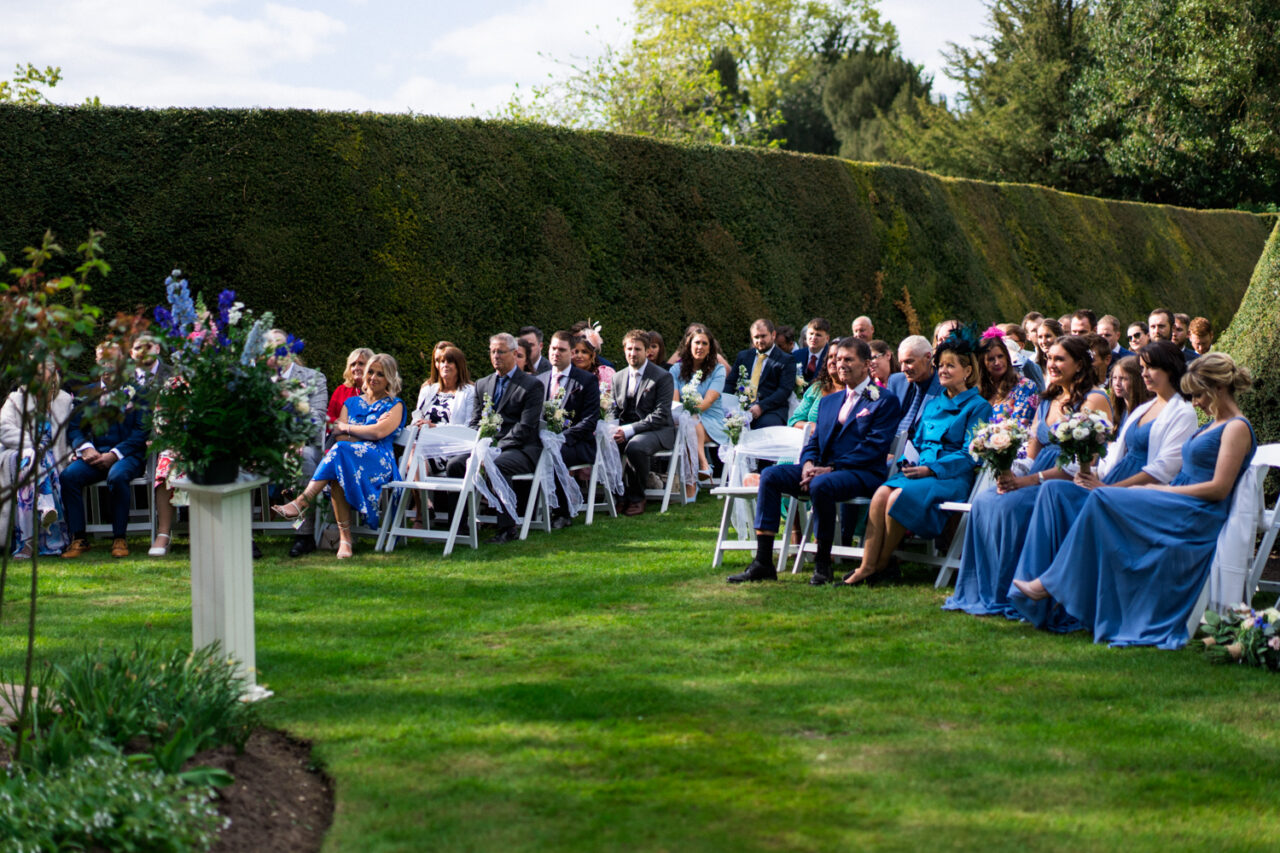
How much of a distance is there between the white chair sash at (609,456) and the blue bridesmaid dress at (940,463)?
Answer: 366cm

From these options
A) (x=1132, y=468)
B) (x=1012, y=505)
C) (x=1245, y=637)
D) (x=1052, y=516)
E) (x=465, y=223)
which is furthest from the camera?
(x=465, y=223)

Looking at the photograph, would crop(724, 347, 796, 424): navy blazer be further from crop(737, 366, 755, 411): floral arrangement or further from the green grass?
the green grass

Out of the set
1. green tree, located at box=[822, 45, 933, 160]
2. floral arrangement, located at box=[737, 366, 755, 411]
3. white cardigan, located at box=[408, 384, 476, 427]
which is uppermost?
green tree, located at box=[822, 45, 933, 160]

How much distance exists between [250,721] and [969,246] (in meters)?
20.2

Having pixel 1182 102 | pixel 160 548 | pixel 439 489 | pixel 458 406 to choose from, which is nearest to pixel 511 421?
pixel 458 406

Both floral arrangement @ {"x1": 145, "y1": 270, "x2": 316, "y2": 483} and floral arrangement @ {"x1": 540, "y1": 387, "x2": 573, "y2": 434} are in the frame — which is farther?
floral arrangement @ {"x1": 540, "y1": 387, "x2": 573, "y2": 434}

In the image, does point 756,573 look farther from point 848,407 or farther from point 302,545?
point 302,545

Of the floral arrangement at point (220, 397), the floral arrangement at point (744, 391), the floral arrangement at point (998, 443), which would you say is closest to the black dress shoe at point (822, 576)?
the floral arrangement at point (998, 443)

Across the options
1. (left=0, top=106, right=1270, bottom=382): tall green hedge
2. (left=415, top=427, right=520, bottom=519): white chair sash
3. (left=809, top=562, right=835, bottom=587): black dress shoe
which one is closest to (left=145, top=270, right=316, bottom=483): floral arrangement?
(left=809, top=562, right=835, bottom=587): black dress shoe

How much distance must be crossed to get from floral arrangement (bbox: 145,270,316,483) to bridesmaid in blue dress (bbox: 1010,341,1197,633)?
4.08 m

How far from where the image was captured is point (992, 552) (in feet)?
22.9

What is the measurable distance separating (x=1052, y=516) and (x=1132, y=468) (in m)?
0.59

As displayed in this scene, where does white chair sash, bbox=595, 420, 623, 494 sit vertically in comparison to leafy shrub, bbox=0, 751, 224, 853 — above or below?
above

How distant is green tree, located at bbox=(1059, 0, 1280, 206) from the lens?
3028cm
